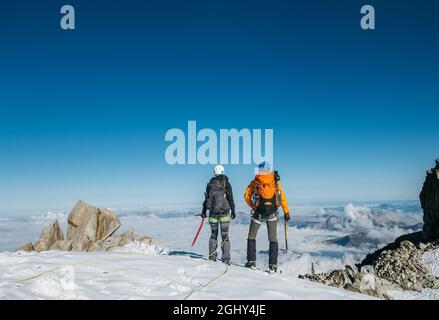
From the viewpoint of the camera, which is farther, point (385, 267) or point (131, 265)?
point (385, 267)

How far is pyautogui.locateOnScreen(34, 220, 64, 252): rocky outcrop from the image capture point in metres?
28.3

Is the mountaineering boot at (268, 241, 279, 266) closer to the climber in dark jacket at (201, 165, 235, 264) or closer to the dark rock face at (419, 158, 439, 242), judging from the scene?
the climber in dark jacket at (201, 165, 235, 264)

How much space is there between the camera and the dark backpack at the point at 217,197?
582 inches

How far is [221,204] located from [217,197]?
32 centimetres

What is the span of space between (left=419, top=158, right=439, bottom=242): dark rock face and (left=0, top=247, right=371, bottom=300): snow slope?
29.3 m

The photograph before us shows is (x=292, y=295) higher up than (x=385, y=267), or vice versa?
(x=292, y=295)

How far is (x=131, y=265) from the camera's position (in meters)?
12.6

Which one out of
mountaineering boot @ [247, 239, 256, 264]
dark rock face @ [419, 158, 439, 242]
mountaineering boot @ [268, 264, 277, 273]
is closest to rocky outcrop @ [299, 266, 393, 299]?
mountaineering boot @ [268, 264, 277, 273]

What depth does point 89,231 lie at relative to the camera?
Result: 1208 inches

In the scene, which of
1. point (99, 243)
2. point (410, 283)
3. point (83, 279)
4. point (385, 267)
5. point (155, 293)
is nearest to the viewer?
point (155, 293)

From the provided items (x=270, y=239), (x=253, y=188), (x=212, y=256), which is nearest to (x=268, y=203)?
(x=253, y=188)
